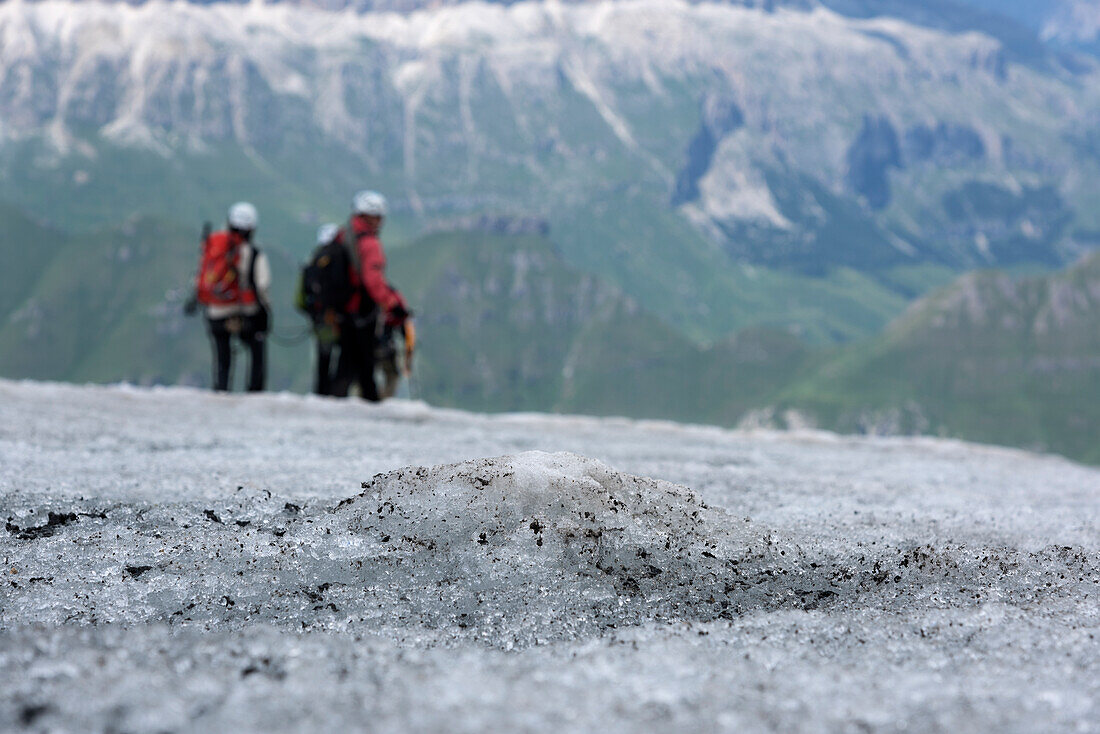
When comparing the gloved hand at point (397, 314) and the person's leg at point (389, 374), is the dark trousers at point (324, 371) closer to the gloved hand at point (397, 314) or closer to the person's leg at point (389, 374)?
the person's leg at point (389, 374)

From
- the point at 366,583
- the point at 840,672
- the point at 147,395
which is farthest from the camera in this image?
the point at 147,395

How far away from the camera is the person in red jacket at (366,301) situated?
581 inches

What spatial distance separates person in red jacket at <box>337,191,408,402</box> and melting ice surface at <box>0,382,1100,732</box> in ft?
21.7

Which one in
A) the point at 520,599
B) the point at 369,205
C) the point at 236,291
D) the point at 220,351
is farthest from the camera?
the point at 220,351

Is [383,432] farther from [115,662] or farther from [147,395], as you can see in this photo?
[115,662]

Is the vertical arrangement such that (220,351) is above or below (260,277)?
below

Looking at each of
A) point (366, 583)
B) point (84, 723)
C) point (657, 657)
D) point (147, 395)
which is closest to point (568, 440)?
point (147, 395)

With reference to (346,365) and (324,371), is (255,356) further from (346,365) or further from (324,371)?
(346,365)

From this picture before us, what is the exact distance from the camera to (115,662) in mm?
3404

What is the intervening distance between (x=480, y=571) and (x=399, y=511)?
3.10ft

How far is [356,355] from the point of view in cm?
1562

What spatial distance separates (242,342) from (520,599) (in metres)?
13.6

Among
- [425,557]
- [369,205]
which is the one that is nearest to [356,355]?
[369,205]

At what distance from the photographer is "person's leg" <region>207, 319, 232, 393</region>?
16.7 metres
